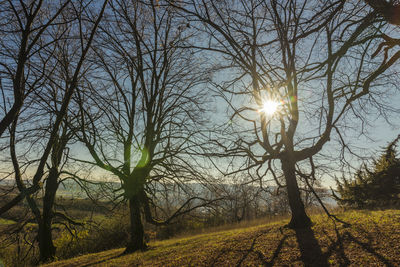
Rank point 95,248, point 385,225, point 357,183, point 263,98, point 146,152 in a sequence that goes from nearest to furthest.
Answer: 1. point 385,225
2. point 263,98
3. point 146,152
4. point 357,183
5. point 95,248

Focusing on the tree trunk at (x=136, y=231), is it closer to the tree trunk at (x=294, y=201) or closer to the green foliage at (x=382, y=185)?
the tree trunk at (x=294, y=201)

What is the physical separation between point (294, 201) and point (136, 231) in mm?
5487

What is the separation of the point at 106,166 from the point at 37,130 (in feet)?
7.29

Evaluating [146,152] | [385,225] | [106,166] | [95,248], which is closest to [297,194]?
[385,225]

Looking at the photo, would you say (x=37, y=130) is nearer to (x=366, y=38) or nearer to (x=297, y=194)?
(x=297, y=194)

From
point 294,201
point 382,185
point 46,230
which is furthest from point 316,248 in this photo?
point 46,230

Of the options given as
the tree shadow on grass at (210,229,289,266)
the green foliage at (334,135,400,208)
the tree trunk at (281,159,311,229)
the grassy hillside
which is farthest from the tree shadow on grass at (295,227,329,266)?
the green foliage at (334,135,400,208)

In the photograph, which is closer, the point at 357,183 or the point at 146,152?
the point at 146,152

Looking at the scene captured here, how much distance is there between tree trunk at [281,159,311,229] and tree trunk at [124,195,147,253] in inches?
202

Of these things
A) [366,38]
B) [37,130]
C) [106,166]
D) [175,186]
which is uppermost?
[366,38]

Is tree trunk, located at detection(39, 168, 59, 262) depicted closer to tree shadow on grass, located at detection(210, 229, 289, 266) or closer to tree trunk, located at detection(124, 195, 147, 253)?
tree trunk, located at detection(124, 195, 147, 253)

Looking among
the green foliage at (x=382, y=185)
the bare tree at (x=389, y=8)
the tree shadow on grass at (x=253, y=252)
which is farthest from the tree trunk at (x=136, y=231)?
the green foliage at (x=382, y=185)

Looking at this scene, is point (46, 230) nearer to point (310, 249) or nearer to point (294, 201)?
point (294, 201)

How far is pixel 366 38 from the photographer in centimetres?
434
